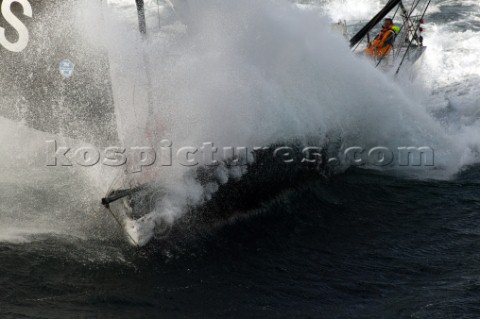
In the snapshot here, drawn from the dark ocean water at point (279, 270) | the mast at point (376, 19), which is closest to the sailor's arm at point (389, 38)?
the mast at point (376, 19)

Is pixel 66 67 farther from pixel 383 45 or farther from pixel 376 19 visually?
pixel 383 45

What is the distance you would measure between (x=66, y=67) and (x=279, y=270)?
3.21m

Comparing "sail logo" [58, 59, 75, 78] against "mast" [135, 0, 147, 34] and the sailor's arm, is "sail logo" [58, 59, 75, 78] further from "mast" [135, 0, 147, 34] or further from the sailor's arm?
the sailor's arm

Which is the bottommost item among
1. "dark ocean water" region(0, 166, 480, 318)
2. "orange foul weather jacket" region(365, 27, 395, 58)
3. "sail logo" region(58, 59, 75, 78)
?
"dark ocean water" region(0, 166, 480, 318)

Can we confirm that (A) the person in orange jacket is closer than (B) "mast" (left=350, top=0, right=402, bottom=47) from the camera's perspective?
No

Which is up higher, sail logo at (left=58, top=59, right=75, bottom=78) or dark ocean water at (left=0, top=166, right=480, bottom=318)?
sail logo at (left=58, top=59, right=75, bottom=78)

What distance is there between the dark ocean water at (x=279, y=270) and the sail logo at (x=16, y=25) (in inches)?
84.5

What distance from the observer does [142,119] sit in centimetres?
720

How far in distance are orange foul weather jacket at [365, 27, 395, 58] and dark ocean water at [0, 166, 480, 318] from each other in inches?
199

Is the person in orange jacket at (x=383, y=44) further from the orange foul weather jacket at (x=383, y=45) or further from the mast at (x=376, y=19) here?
the mast at (x=376, y=19)

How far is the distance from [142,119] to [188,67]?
3.51 ft

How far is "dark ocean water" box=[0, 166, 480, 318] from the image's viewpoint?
18.7 feet

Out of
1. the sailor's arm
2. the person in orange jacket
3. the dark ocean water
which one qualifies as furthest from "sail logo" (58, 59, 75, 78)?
the sailor's arm

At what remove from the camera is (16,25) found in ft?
21.2
